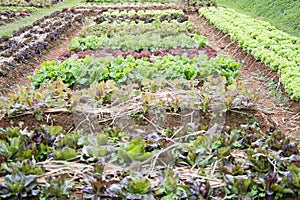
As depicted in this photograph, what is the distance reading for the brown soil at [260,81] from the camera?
600 centimetres

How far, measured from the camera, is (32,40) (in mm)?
11016

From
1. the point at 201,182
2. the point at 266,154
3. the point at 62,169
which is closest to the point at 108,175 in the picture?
the point at 62,169

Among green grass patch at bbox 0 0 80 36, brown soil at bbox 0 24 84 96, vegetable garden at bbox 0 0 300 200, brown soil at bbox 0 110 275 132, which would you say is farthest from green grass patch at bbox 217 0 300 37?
green grass patch at bbox 0 0 80 36

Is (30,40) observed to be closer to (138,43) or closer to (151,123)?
(138,43)

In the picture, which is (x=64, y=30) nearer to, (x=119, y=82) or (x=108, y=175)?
(x=119, y=82)

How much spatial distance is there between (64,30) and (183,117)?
27.3 ft

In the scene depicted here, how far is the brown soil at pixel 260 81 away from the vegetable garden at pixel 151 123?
3 cm

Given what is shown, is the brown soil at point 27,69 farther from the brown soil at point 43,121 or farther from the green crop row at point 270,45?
the green crop row at point 270,45

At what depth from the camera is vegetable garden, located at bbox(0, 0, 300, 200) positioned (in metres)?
3.54

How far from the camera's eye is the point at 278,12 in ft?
51.1

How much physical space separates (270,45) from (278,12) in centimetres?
720

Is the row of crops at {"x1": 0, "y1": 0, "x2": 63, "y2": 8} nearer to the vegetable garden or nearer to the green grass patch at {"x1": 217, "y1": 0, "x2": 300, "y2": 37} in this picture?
the green grass patch at {"x1": 217, "y1": 0, "x2": 300, "y2": 37}

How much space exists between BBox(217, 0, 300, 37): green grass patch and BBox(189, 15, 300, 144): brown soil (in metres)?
2.74

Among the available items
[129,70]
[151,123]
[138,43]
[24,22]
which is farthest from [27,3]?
[151,123]
